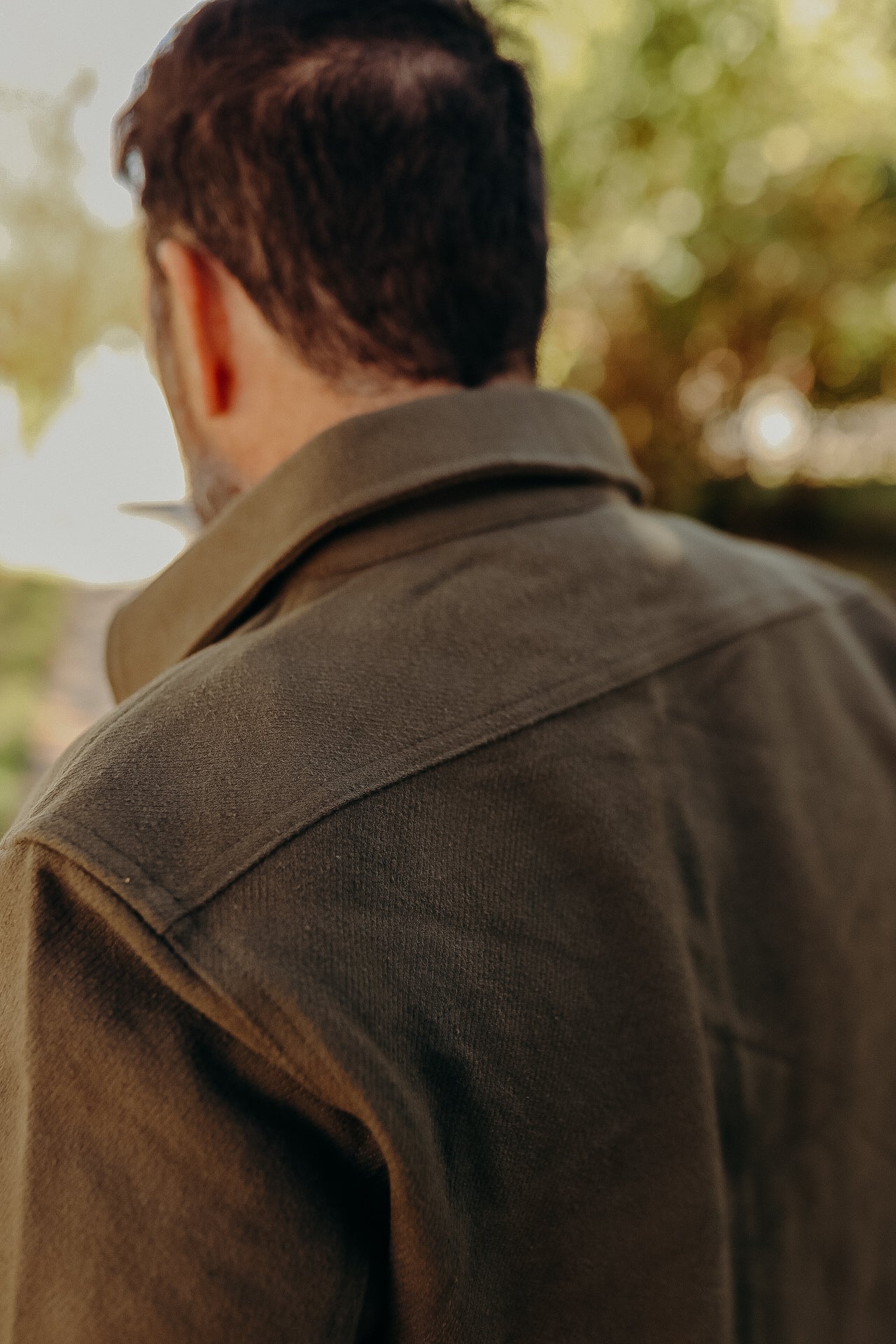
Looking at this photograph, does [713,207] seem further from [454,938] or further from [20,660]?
[454,938]

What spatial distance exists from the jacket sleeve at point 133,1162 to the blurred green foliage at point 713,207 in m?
5.13

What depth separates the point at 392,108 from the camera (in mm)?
1088

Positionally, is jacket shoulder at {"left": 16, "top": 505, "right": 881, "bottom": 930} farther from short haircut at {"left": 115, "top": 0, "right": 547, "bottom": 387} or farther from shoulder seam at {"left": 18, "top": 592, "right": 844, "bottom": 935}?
short haircut at {"left": 115, "top": 0, "right": 547, "bottom": 387}

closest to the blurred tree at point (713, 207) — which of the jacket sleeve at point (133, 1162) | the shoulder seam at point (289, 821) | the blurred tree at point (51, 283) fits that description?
the blurred tree at point (51, 283)

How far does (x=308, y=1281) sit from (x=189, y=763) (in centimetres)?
37

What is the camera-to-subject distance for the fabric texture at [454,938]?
2.14 ft

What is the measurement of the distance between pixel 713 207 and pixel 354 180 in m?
9.00

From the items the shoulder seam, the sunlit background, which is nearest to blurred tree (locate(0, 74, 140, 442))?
the sunlit background

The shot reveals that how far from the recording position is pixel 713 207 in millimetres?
8859

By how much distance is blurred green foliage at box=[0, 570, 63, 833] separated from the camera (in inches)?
153

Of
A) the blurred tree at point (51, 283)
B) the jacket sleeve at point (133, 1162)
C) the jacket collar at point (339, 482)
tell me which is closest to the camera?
the jacket sleeve at point (133, 1162)

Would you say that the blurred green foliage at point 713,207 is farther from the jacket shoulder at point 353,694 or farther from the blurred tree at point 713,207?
the jacket shoulder at point 353,694

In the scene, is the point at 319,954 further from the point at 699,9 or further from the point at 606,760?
the point at 699,9

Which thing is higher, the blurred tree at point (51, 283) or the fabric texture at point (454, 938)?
the blurred tree at point (51, 283)
